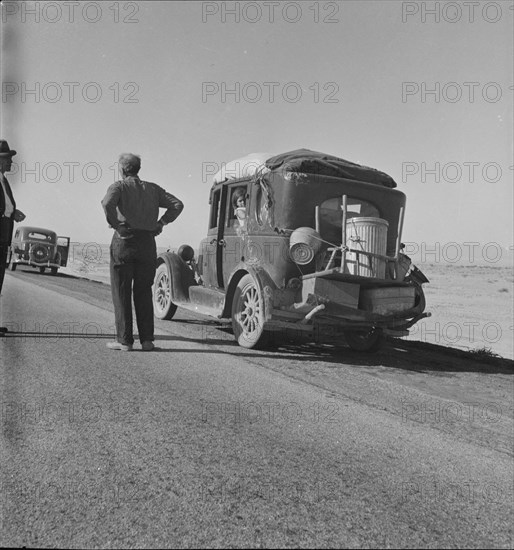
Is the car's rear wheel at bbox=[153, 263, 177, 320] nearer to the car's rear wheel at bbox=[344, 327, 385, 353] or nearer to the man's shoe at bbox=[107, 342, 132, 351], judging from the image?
the car's rear wheel at bbox=[344, 327, 385, 353]

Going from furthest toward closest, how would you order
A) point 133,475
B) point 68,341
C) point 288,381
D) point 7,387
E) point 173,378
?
1. point 68,341
2. point 288,381
3. point 173,378
4. point 7,387
5. point 133,475

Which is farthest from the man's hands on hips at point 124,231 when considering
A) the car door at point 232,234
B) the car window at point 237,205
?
the car window at point 237,205

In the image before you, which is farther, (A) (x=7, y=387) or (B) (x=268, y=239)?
(B) (x=268, y=239)

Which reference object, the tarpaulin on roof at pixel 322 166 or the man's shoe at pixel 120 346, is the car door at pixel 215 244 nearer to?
the tarpaulin on roof at pixel 322 166

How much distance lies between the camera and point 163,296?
31.4ft

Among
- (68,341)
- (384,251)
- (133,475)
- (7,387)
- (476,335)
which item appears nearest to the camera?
(133,475)

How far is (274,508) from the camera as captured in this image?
222cm

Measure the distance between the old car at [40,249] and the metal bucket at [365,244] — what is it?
19785 mm

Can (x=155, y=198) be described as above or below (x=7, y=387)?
above

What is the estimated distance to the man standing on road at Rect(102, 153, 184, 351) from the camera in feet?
19.2

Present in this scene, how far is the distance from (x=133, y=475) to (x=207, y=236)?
6.60 metres

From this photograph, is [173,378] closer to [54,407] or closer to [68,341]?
[54,407]

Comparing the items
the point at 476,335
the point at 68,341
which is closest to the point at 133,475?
the point at 68,341

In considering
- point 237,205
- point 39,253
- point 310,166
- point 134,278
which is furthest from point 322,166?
point 39,253
